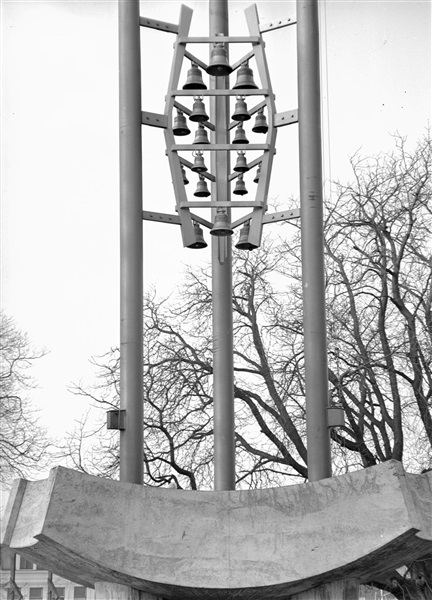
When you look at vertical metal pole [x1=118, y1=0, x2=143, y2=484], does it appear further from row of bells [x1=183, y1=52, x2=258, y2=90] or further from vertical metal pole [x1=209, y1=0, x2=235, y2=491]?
vertical metal pole [x1=209, y1=0, x2=235, y2=491]

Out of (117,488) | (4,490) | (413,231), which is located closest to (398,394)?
(413,231)

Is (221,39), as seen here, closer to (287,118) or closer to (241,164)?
(287,118)

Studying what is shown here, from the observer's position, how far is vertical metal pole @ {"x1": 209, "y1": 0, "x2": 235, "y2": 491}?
25.7 feet

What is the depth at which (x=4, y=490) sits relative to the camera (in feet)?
45.7

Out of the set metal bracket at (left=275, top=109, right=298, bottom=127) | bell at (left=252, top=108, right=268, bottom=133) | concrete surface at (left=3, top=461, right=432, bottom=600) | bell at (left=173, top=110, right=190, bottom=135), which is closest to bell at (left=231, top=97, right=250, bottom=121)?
bell at (left=252, top=108, right=268, bottom=133)

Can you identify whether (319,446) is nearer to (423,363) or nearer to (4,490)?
(423,363)

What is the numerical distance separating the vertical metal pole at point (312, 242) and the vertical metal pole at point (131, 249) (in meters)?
1.11

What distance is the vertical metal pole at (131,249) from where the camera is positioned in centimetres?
704

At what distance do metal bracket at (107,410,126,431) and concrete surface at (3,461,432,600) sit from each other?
0.79 m

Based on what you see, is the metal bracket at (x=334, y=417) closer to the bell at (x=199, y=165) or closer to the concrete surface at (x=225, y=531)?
the concrete surface at (x=225, y=531)

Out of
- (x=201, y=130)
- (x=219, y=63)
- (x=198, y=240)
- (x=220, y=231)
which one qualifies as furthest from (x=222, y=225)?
(x=219, y=63)

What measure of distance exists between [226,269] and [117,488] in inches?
95.7

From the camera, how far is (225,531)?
20.4 feet

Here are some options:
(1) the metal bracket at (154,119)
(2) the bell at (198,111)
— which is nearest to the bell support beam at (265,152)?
(2) the bell at (198,111)
